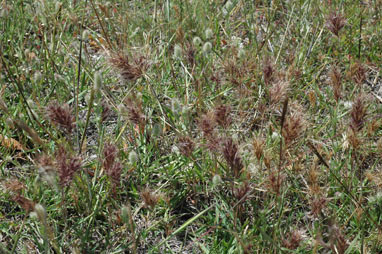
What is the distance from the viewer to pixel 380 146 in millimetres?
1988

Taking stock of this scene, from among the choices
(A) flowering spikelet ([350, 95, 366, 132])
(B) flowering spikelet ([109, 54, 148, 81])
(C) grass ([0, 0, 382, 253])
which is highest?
(B) flowering spikelet ([109, 54, 148, 81])

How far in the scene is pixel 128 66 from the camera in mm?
1740

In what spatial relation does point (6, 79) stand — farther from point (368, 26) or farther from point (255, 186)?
point (368, 26)

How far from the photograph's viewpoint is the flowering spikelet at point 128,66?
1.73 meters

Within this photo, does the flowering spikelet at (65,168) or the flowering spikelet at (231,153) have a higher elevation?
the flowering spikelet at (65,168)

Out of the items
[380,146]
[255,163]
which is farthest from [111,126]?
[380,146]

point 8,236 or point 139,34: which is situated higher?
point 139,34

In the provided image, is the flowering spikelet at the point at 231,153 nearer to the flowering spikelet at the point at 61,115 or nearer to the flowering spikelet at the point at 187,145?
the flowering spikelet at the point at 187,145

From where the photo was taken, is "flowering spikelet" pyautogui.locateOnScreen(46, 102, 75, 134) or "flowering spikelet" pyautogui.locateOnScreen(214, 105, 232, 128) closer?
"flowering spikelet" pyautogui.locateOnScreen(46, 102, 75, 134)

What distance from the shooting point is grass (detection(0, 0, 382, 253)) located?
1610mm

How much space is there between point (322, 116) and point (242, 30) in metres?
0.98

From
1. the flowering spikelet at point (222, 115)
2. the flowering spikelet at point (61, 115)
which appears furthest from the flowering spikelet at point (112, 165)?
the flowering spikelet at point (222, 115)

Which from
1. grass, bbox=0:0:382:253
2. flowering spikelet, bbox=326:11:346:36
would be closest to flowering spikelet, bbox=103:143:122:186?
grass, bbox=0:0:382:253

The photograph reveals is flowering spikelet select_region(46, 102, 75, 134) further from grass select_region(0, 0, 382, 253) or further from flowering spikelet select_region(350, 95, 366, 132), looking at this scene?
flowering spikelet select_region(350, 95, 366, 132)
